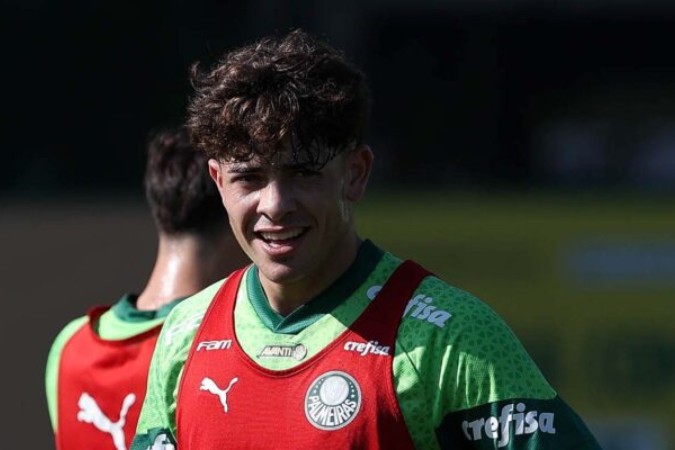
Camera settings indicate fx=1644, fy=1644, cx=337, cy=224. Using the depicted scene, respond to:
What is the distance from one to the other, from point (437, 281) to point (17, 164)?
7.38 m

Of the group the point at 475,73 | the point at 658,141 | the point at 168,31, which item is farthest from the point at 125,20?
the point at 658,141

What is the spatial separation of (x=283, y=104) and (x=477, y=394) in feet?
2.07

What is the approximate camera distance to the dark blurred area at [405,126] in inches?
395

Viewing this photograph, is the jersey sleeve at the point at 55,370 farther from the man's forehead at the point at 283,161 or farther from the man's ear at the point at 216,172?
the man's forehead at the point at 283,161

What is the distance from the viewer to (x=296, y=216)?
2.98 metres

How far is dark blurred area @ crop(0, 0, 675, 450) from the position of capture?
10023 mm

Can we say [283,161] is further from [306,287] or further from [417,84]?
[417,84]

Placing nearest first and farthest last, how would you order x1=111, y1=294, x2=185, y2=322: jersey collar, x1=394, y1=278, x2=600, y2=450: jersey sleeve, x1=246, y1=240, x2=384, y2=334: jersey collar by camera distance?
x1=394, y1=278, x2=600, y2=450: jersey sleeve → x1=246, y1=240, x2=384, y2=334: jersey collar → x1=111, y1=294, x2=185, y2=322: jersey collar

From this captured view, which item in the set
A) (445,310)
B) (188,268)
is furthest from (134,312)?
(445,310)

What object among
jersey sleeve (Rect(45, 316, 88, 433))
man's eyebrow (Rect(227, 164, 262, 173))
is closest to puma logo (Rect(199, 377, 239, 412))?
man's eyebrow (Rect(227, 164, 262, 173))

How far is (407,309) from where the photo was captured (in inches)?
117

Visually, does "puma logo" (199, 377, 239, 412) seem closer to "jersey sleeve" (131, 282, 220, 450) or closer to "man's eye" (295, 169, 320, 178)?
"jersey sleeve" (131, 282, 220, 450)

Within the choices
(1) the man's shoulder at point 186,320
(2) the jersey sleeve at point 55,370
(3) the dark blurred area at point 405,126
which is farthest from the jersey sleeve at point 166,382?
(3) the dark blurred area at point 405,126

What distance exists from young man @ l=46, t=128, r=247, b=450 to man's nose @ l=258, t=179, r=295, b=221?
113 centimetres
